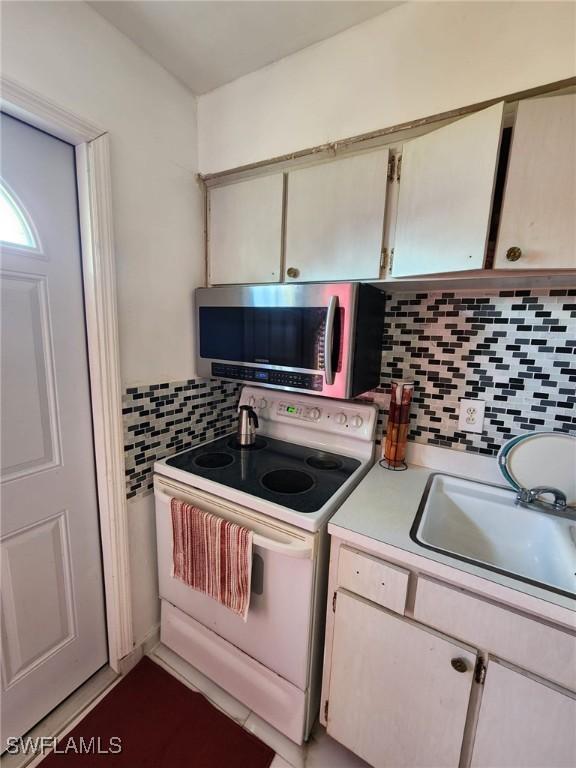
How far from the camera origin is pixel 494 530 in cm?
113

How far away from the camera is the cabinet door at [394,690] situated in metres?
0.85

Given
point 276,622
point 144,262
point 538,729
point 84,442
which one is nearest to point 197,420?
point 84,442

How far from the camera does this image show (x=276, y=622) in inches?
42.4

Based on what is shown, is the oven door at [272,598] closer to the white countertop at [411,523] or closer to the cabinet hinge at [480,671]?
the white countertop at [411,523]

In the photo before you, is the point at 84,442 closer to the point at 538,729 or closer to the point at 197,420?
the point at 197,420

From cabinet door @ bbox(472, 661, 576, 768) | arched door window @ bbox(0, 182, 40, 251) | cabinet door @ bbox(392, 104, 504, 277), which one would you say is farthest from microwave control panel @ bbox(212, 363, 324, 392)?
cabinet door @ bbox(472, 661, 576, 768)

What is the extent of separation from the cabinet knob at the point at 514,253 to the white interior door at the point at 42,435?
136 centimetres

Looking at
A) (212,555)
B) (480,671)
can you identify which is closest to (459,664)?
(480,671)

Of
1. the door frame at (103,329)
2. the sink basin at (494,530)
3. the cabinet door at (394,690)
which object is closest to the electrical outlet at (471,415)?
the sink basin at (494,530)

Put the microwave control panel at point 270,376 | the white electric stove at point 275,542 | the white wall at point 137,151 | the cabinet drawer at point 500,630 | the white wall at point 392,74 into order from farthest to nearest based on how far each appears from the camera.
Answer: the microwave control panel at point 270,376 → the white electric stove at point 275,542 → the white wall at point 137,151 → the white wall at point 392,74 → the cabinet drawer at point 500,630

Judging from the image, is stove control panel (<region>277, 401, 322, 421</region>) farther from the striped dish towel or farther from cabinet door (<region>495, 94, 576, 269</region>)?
cabinet door (<region>495, 94, 576, 269</region>)

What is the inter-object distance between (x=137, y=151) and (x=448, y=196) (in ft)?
3.66

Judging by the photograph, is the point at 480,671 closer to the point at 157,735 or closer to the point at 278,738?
the point at 278,738

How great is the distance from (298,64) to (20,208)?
1.07 m
